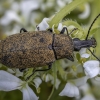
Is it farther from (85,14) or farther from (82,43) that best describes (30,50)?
(85,14)

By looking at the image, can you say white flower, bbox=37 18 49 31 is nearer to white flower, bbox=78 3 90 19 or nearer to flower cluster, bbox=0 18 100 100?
flower cluster, bbox=0 18 100 100

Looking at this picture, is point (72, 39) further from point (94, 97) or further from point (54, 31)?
point (94, 97)

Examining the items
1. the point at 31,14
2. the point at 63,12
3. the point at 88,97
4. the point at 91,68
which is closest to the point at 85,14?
the point at 31,14

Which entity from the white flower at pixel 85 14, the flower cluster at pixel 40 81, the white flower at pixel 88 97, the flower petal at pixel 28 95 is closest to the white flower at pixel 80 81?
the flower cluster at pixel 40 81

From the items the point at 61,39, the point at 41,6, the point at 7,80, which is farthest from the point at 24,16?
the point at 7,80

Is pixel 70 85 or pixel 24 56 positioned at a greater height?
pixel 24 56

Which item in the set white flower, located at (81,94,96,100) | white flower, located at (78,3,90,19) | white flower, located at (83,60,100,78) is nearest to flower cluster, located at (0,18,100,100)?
white flower, located at (83,60,100,78)
